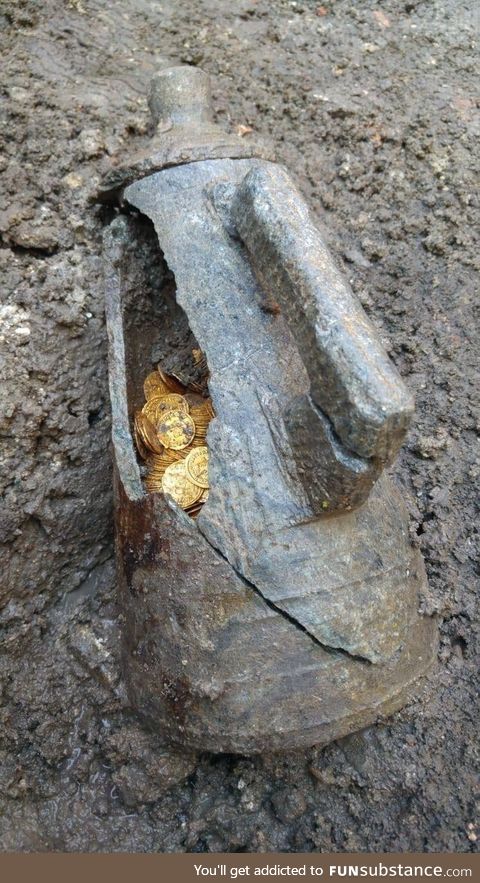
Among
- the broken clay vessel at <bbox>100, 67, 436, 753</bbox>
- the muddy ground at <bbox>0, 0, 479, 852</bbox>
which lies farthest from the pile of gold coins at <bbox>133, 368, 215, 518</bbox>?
the muddy ground at <bbox>0, 0, 479, 852</bbox>

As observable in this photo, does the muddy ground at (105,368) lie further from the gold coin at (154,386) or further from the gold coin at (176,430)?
the gold coin at (176,430)

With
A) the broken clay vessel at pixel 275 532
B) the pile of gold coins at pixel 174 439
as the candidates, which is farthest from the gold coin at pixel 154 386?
the broken clay vessel at pixel 275 532

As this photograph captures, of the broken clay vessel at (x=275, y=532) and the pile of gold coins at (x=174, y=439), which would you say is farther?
the pile of gold coins at (x=174, y=439)

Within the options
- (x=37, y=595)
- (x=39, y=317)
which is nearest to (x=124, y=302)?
(x=39, y=317)

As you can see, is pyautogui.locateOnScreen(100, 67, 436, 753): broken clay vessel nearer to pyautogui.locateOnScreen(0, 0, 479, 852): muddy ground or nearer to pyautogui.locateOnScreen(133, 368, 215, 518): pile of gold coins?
pyautogui.locateOnScreen(133, 368, 215, 518): pile of gold coins

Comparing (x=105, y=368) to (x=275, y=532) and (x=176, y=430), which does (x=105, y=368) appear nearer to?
(x=176, y=430)

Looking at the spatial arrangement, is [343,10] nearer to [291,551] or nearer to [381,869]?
[291,551]

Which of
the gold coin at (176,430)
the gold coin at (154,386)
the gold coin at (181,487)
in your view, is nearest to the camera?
the gold coin at (181,487)
